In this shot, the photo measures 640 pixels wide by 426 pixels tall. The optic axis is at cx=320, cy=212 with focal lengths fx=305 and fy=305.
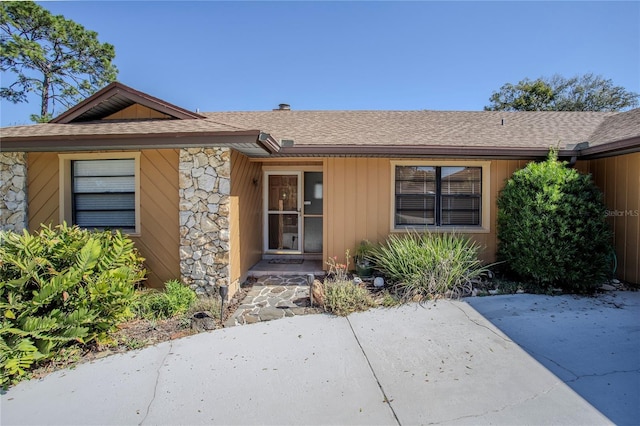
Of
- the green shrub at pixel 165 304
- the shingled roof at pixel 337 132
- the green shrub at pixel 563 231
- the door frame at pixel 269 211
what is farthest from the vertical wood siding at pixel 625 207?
the green shrub at pixel 165 304

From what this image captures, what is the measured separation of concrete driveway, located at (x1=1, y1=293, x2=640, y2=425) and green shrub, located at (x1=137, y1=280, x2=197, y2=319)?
2.82 feet

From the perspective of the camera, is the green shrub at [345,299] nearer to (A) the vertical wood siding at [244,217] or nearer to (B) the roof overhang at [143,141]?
(A) the vertical wood siding at [244,217]

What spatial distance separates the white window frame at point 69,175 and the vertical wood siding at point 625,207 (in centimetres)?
878

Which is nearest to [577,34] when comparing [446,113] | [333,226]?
[446,113]

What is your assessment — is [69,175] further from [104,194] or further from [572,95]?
[572,95]

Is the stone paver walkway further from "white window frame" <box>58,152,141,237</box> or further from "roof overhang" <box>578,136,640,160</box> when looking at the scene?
"roof overhang" <box>578,136,640,160</box>

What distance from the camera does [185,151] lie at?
16.7ft

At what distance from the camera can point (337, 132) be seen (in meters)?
6.88

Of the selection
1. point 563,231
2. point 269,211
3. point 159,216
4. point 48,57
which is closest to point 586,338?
point 563,231

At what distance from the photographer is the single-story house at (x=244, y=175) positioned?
16.6 feet

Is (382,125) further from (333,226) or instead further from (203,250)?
(203,250)

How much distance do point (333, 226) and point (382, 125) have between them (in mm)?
3086

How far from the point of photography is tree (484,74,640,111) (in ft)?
66.5

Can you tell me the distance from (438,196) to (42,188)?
7767mm
